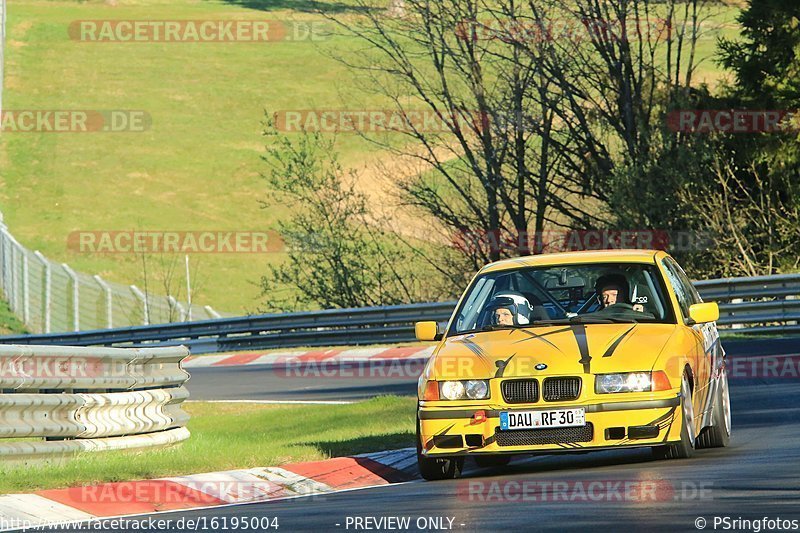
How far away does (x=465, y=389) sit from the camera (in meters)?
11.0

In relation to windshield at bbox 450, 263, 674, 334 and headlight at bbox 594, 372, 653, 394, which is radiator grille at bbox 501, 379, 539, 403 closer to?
headlight at bbox 594, 372, 653, 394

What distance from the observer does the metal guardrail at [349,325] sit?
25.2 meters

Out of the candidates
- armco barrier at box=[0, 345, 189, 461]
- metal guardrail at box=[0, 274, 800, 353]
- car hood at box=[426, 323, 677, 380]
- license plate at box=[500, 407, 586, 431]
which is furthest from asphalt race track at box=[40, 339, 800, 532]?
metal guardrail at box=[0, 274, 800, 353]

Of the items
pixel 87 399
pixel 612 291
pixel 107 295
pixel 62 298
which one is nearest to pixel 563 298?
pixel 612 291

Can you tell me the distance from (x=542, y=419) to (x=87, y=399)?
12.9 feet

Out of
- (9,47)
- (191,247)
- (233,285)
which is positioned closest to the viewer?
(233,285)

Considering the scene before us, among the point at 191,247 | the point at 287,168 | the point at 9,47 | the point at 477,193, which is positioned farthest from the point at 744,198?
the point at 9,47

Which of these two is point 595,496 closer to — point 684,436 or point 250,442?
point 684,436

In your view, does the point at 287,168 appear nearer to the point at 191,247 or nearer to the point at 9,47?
the point at 191,247

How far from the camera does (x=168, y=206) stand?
2419 inches

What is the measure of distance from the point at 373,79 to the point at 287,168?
262cm

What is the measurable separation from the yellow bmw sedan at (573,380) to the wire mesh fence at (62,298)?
22.5 metres

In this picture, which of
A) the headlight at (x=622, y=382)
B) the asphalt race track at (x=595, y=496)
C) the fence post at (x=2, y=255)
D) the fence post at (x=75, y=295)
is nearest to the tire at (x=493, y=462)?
the asphalt race track at (x=595, y=496)

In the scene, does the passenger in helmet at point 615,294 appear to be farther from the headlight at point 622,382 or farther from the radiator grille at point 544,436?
the radiator grille at point 544,436
